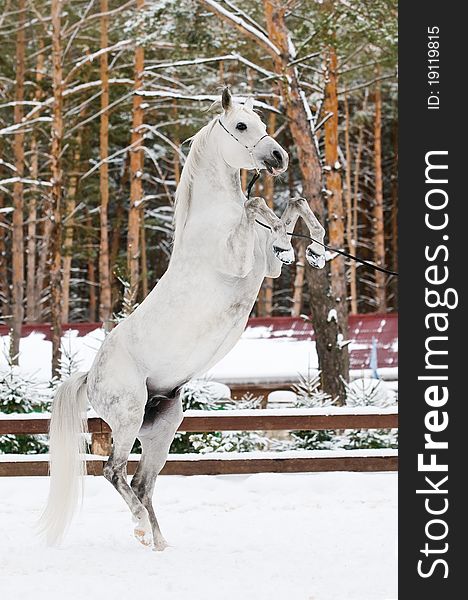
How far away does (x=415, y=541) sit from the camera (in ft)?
11.6

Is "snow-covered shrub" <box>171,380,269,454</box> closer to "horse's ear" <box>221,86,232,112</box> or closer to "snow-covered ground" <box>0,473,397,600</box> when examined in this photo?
"snow-covered ground" <box>0,473,397,600</box>

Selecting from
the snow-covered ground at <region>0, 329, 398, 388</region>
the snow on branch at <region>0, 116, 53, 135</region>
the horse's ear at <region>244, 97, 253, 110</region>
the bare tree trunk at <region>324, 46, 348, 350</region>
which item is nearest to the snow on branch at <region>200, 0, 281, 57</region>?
the bare tree trunk at <region>324, 46, 348, 350</region>

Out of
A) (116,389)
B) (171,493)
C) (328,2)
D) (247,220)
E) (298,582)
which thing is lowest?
(298,582)

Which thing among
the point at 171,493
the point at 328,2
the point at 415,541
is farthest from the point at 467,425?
the point at 328,2

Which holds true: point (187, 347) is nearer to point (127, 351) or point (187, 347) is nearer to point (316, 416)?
point (127, 351)

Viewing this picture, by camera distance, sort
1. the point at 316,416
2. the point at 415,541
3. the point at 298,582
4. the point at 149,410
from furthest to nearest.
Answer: the point at 316,416
the point at 149,410
the point at 298,582
the point at 415,541

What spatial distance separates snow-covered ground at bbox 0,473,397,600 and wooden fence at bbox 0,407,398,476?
0.13 m

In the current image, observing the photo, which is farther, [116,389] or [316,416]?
[316,416]

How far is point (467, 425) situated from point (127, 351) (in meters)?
1.93

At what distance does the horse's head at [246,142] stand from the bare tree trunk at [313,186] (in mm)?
5661

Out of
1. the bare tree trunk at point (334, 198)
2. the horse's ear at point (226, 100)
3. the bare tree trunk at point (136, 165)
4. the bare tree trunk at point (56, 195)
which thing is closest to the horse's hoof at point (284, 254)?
the horse's ear at point (226, 100)

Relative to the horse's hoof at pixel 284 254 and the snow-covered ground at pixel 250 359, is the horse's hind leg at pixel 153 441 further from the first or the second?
the snow-covered ground at pixel 250 359

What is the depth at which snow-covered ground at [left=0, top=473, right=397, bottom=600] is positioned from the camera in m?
4.08

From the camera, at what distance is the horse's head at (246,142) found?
14.1ft
